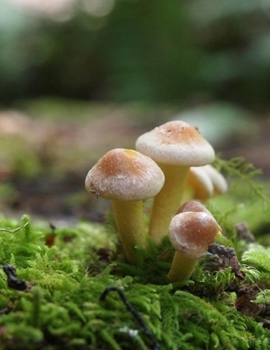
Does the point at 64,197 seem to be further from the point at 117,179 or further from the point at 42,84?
the point at 42,84

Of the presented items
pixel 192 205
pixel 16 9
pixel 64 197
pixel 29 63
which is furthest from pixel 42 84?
pixel 192 205

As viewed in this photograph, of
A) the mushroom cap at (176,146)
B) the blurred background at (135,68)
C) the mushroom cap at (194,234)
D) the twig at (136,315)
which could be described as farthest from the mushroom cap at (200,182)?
the blurred background at (135,68)

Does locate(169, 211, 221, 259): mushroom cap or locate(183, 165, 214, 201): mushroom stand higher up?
locate(169, 211, 221, 259): mushroom cap

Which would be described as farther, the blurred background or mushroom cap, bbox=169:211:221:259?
the blurred background

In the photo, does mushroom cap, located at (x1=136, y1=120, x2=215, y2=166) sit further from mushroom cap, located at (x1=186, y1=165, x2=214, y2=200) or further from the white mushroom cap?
the white mushroom cap

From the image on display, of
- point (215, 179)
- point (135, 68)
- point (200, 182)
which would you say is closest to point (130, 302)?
point (200, 182)

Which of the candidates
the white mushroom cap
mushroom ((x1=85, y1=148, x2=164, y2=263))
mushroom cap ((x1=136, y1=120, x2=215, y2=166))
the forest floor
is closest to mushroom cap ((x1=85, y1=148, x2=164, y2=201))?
mushroom ((x1=85, y1=148, x2=164, y2=263))

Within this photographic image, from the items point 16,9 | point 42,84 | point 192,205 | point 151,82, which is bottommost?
point 42,84
